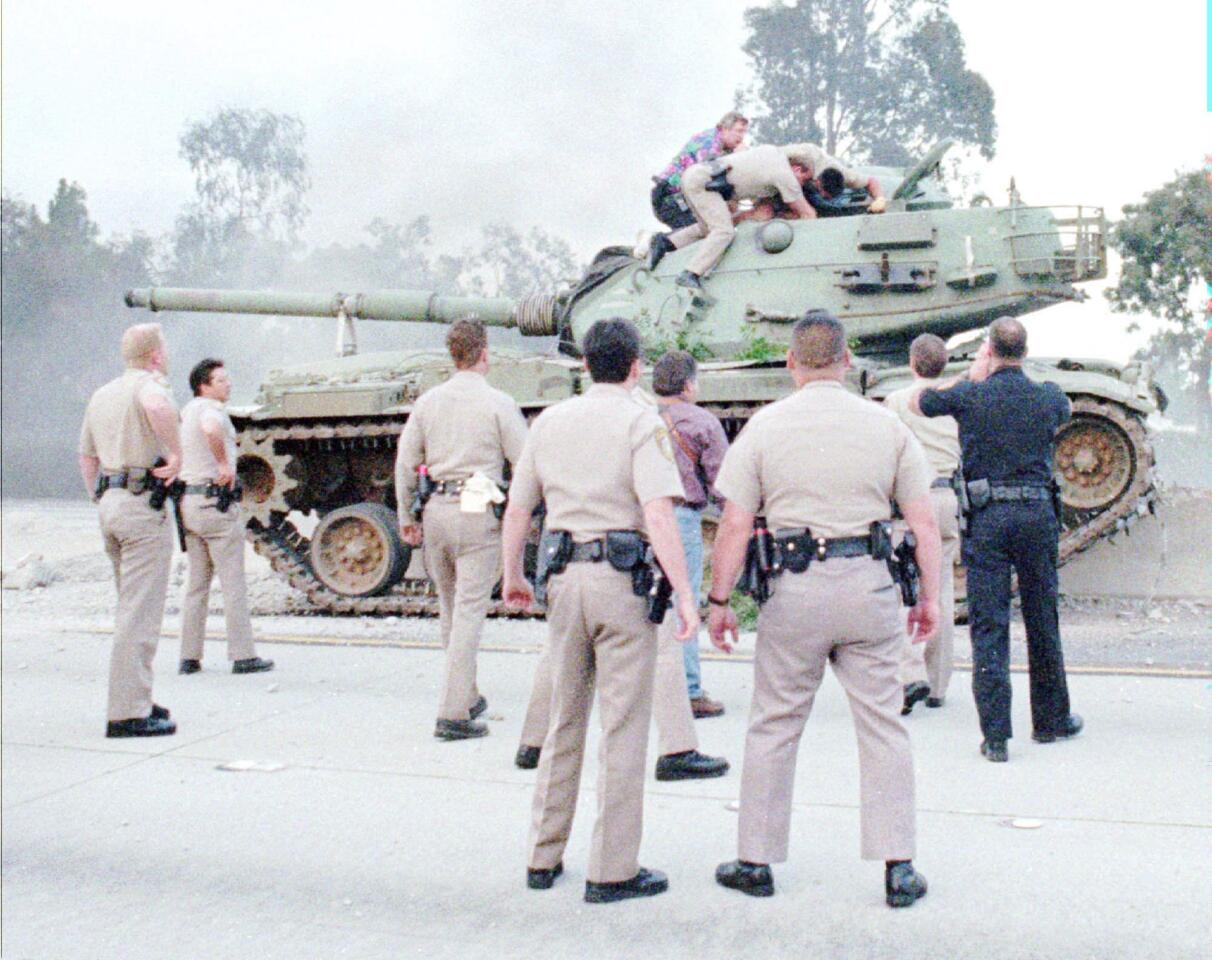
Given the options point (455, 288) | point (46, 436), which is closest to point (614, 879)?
point (455, 288)

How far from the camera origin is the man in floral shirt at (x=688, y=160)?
11.9m

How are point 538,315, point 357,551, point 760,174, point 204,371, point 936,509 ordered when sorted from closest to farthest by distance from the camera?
point 936,509, point 204,371, point 760,174, point 357,551, point 538,315

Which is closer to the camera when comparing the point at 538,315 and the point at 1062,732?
the point at 1062,732

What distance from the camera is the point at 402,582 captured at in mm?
12484

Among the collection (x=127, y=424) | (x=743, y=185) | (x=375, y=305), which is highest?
(x=743, y=185)

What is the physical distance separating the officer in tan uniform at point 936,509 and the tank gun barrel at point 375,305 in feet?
20.3

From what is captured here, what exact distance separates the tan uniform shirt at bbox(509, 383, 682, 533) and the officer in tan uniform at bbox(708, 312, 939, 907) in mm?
225

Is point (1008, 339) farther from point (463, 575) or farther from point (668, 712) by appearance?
point (463, 575)

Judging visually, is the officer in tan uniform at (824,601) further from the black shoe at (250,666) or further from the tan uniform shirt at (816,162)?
the tan uniform shirt at (816,162)

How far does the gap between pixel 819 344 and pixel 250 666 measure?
200 inches

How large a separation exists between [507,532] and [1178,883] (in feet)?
7.63

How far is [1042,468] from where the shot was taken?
20.4ft

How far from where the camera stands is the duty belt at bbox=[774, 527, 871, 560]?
4.41 meters

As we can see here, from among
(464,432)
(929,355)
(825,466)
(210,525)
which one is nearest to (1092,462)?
(929,355)
